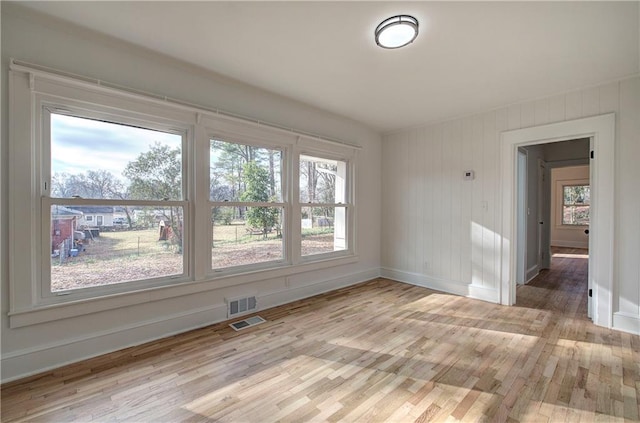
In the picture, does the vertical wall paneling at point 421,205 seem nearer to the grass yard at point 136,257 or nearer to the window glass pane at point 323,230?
the window glass pane at point 323,230

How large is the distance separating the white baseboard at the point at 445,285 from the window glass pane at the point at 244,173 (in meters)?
2.59

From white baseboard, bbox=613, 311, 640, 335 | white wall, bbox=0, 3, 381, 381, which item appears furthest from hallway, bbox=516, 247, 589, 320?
white wall, bbox=0, 3, 381, 381

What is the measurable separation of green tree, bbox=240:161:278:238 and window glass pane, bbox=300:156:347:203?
0.56 metres

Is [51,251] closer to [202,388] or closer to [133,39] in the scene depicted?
[202,388]

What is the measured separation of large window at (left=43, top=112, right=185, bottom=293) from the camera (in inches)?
87.1

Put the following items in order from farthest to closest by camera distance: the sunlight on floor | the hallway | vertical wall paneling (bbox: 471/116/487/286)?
1. the sunlight on floor
2. vertical wall paneling (bbox: 471/116/487/286)
3. the hallway

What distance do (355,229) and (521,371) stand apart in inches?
110

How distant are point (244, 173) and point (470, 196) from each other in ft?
10.5

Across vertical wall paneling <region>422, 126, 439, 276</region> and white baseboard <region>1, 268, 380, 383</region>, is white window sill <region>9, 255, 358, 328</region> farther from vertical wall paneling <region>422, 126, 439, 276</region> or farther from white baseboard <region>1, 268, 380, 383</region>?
vertical wall paneling <region>422, 126, 439, 276</region>

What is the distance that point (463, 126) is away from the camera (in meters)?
→ 4.07

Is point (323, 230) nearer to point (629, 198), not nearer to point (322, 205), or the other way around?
point (322, 205)

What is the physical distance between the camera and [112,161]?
2.44m

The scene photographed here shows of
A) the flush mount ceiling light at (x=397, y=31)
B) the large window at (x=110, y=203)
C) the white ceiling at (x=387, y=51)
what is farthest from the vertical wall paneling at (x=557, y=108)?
the large window at (x=110, y=203)

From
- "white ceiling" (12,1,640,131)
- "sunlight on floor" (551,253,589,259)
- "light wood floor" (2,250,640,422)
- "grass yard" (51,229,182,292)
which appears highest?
"white ceiling" (12,1,640,131)
